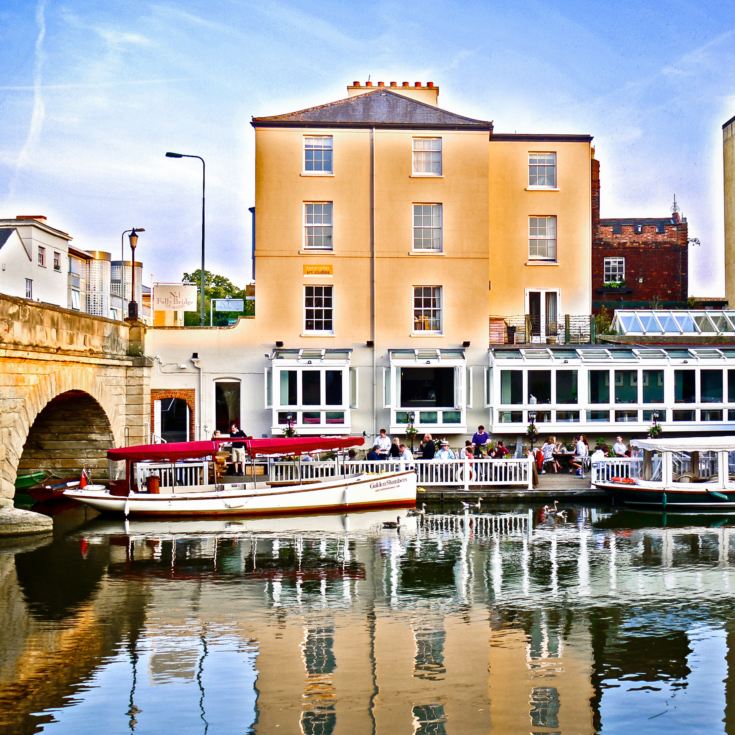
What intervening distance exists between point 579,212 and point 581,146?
95.4 inches

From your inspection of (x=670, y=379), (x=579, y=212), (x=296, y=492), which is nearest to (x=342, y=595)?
(x=296, y=492)

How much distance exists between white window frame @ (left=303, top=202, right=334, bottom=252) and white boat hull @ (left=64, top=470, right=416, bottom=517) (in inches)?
400

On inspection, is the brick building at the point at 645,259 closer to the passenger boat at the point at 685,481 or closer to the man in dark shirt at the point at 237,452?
the passenger boat at the point at 685,481

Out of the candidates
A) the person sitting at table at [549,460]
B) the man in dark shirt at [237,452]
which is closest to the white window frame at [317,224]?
the man in dark shirt at [237,452]

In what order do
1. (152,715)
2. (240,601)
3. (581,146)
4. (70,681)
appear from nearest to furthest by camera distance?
(152,715) → (70,681) → (240,601) → (581,146)

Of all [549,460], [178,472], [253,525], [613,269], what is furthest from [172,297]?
[613,269]

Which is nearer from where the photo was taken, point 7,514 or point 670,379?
point 7,514

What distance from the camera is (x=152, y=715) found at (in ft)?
39.8

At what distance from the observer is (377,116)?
1385 inches

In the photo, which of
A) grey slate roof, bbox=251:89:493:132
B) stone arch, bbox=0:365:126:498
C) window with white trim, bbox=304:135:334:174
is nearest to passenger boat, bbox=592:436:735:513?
grey slate roof, bbox=251:89:493:132

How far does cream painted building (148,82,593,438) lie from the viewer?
34.2m

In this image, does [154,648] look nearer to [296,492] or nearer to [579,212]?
[296,492]

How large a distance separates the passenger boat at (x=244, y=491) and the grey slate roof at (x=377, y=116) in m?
12.2

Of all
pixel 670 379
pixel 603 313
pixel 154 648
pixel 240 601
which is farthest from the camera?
pixel 603 313
